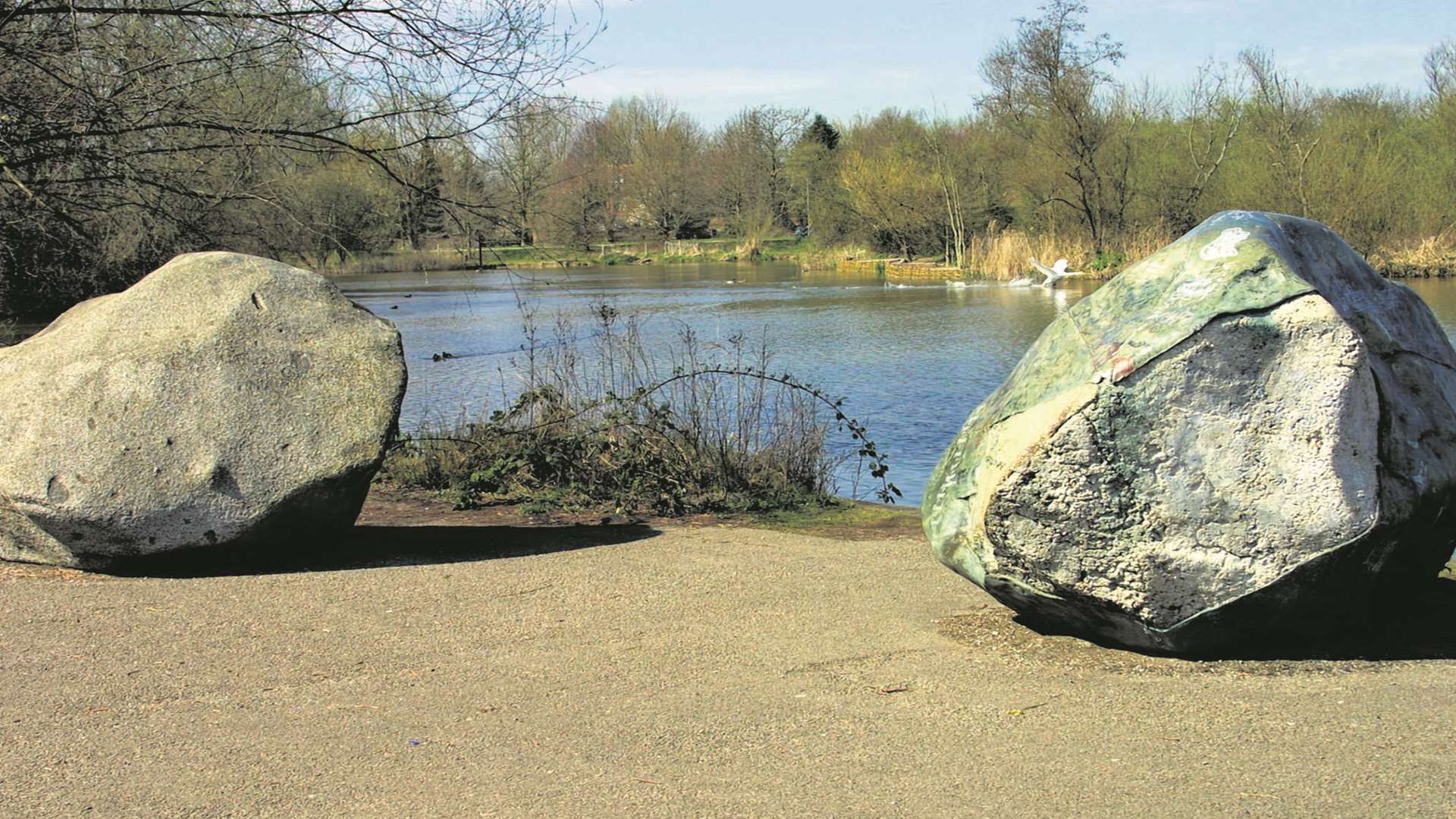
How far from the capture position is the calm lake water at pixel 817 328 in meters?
15.0

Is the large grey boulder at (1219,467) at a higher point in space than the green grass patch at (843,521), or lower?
higher

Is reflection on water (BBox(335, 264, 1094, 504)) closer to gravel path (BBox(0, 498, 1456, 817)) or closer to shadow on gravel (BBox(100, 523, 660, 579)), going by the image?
shadow on gravel (BBox(100, 523, 660, 579))

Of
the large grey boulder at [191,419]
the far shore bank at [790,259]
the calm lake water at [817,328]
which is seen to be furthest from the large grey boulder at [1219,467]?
the far shore bank at [790,259]

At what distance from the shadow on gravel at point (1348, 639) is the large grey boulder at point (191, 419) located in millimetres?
3328

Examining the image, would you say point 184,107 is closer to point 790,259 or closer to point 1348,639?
point 1348,639

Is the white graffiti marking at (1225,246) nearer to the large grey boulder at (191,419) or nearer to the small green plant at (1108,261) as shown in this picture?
the large grey boulder at (191,419)

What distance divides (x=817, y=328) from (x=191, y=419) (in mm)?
20200

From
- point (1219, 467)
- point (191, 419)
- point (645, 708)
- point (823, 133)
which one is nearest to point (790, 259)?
point (823, 133)

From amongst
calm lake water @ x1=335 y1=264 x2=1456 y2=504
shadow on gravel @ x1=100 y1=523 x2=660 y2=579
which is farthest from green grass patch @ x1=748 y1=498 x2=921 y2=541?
calm lake water @ x1=335 y1=264 x2=1456 y2=504

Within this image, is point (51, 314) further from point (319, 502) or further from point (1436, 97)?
Answer: point (1436, 97)

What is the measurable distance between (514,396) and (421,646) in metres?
10.4

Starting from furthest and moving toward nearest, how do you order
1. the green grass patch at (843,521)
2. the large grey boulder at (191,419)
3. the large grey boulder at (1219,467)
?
the green grass patch at (843,521), the large grey boulder at (191,419), the large grey boulder at (1219,467)

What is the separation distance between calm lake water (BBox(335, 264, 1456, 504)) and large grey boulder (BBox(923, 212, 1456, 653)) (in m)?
3.86

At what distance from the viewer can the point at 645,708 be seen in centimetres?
434
